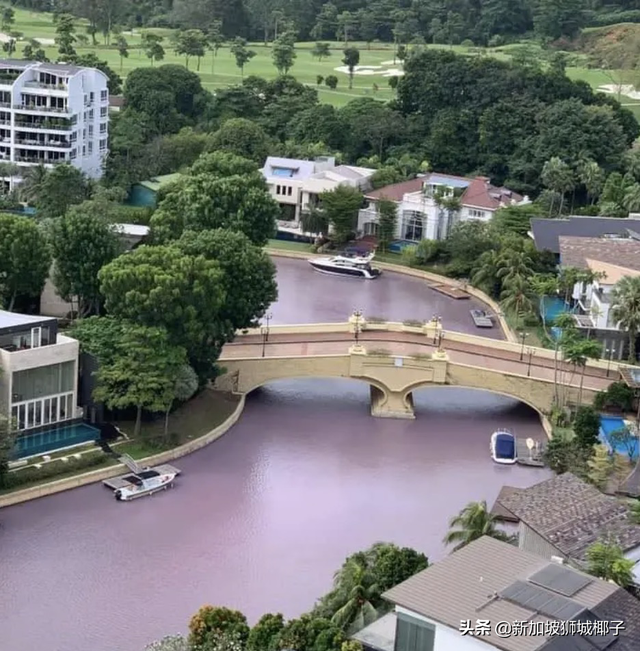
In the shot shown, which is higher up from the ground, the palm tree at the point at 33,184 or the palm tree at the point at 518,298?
the palm tree at the point at 33,184

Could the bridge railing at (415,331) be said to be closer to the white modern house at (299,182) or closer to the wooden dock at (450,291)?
the wooden dock at (450,291)

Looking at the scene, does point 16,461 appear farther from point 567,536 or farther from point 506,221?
point 506,221

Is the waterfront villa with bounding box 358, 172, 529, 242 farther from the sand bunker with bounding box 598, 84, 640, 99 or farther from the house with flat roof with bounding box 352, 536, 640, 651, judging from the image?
the house with flat roof with bounding box 352, 536, 640, 651

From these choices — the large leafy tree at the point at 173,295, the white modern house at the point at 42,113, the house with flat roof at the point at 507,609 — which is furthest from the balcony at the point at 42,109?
Answer: the house with flat roof at the point at 507,609

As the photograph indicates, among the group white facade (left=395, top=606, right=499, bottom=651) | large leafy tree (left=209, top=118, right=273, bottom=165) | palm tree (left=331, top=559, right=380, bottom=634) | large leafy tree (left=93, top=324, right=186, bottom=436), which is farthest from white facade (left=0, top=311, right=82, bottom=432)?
large leafy tree (left=209, top=118, right=273, bottom=165)

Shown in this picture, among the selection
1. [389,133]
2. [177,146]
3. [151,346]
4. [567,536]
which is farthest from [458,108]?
[567,536]

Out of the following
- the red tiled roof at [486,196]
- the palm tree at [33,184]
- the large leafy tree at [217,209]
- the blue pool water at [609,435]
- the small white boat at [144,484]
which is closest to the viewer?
the small white boat at [144,484]
